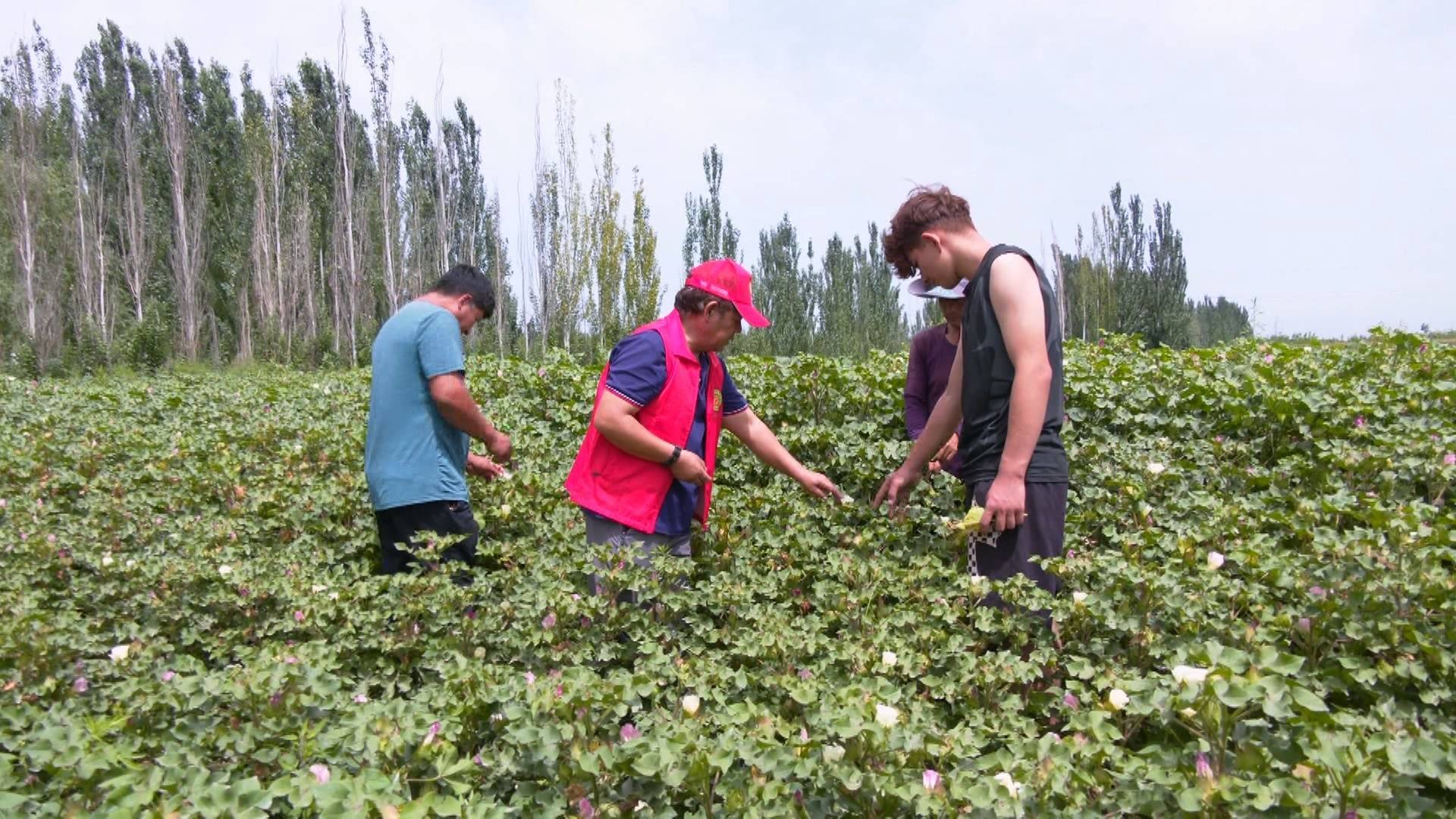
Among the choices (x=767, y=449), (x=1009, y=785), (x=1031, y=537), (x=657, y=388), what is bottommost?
(x=1009, y=785)

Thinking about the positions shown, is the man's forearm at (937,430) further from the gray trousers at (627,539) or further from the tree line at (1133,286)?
the tree line at (1133,286)

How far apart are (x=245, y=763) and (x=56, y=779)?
0.34 metres

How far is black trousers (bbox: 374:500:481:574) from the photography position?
3342 mm

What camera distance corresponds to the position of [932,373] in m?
3.96

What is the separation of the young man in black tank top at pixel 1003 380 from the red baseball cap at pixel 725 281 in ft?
1.56

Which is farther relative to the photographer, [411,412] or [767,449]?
[767,449]

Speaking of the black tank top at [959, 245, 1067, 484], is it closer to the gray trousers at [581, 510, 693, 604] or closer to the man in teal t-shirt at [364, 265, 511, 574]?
the gray trousers at [581, 510, 693, 604]

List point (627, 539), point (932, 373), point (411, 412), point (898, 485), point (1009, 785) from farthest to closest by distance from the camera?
point (932, 373), point (411, 412), point (898, 485), point (627, 539), point (1009, 785)

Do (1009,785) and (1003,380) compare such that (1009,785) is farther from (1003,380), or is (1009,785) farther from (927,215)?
(927,215)

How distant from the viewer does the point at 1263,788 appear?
1.47m

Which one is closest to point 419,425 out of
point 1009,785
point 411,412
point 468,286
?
point 411,412

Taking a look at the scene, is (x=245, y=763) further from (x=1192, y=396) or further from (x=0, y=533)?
(x=1192, y=396)

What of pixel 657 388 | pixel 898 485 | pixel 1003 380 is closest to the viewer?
pixel 1003 380

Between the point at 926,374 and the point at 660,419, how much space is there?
157cm
